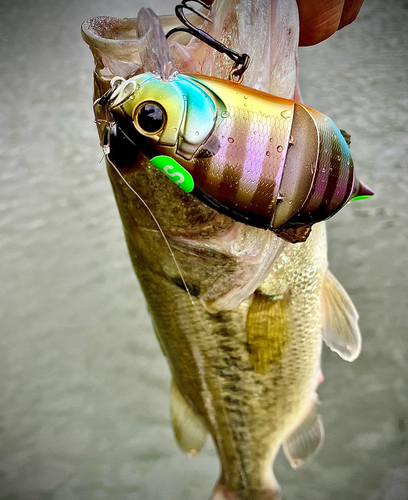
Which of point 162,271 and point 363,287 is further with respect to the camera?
point 363,287

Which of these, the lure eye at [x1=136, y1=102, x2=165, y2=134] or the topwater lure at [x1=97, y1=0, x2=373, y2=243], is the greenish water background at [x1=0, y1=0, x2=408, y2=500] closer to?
the topwater lure at [x1=97, y1=0, x2=373, y2=243]

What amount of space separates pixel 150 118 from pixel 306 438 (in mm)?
1002

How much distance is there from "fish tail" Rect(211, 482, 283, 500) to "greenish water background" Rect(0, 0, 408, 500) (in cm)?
39

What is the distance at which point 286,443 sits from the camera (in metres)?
1.15

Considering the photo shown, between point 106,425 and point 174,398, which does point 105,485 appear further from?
point 174,398

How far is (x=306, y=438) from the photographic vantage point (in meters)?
1.13

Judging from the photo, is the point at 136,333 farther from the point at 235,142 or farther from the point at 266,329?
the point at 235,142

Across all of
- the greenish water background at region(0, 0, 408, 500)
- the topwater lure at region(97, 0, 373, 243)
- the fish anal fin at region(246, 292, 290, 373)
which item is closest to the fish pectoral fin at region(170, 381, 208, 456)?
the fish anal fin at region(246, 292, 290, 373)

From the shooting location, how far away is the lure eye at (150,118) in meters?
0.40

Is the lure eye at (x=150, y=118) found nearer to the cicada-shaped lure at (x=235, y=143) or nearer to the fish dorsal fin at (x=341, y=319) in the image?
the cicada-shaped lure at (x=235, y=143)

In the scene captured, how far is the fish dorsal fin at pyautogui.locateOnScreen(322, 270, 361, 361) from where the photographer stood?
92 cm

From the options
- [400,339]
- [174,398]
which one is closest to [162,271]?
[174,398]

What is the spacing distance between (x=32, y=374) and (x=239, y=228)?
156 cm

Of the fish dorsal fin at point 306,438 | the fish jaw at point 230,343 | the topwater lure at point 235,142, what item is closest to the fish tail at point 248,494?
the fish jaw at point 230,343
